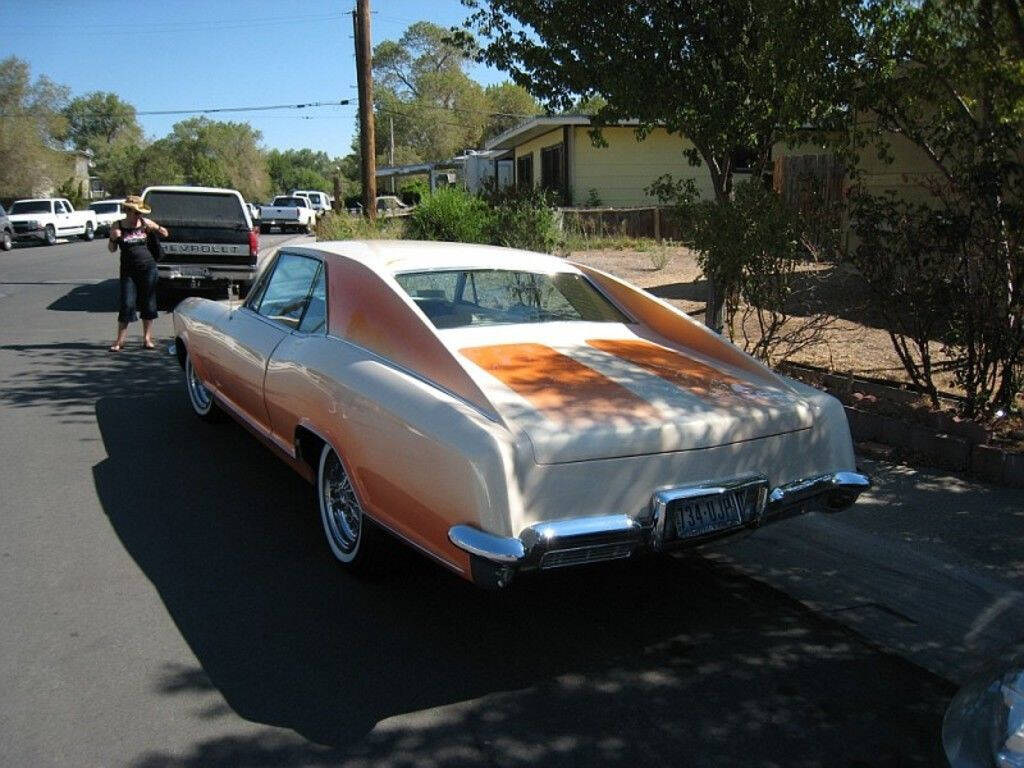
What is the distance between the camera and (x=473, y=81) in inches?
3487

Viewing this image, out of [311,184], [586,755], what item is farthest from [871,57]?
[311,184]

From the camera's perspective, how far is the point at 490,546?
10.8 feet

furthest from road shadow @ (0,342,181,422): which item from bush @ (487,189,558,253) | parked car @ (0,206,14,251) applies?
parked car @ (0,206,14,251)

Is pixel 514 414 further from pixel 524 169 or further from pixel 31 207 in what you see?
pixel 31 207

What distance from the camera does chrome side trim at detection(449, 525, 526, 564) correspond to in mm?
3266

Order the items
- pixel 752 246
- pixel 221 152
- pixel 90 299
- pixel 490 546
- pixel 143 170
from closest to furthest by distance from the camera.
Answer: pixel 490 546
pixel 752 246
pixel 90 299
pixel 143 170
pixel 221 152

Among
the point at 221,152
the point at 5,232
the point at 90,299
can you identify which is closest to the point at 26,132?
the point at 5,232

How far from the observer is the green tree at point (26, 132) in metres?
56.0

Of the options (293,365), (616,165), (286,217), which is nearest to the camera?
(293,365)

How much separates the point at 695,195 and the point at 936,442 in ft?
9.95

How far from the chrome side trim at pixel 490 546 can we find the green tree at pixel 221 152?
92.4 metres

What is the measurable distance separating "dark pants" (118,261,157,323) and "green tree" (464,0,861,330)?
4.72 m

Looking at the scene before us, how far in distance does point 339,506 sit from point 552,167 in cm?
2633

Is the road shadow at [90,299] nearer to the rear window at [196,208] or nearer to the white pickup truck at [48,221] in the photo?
the rear window at [196,208]
